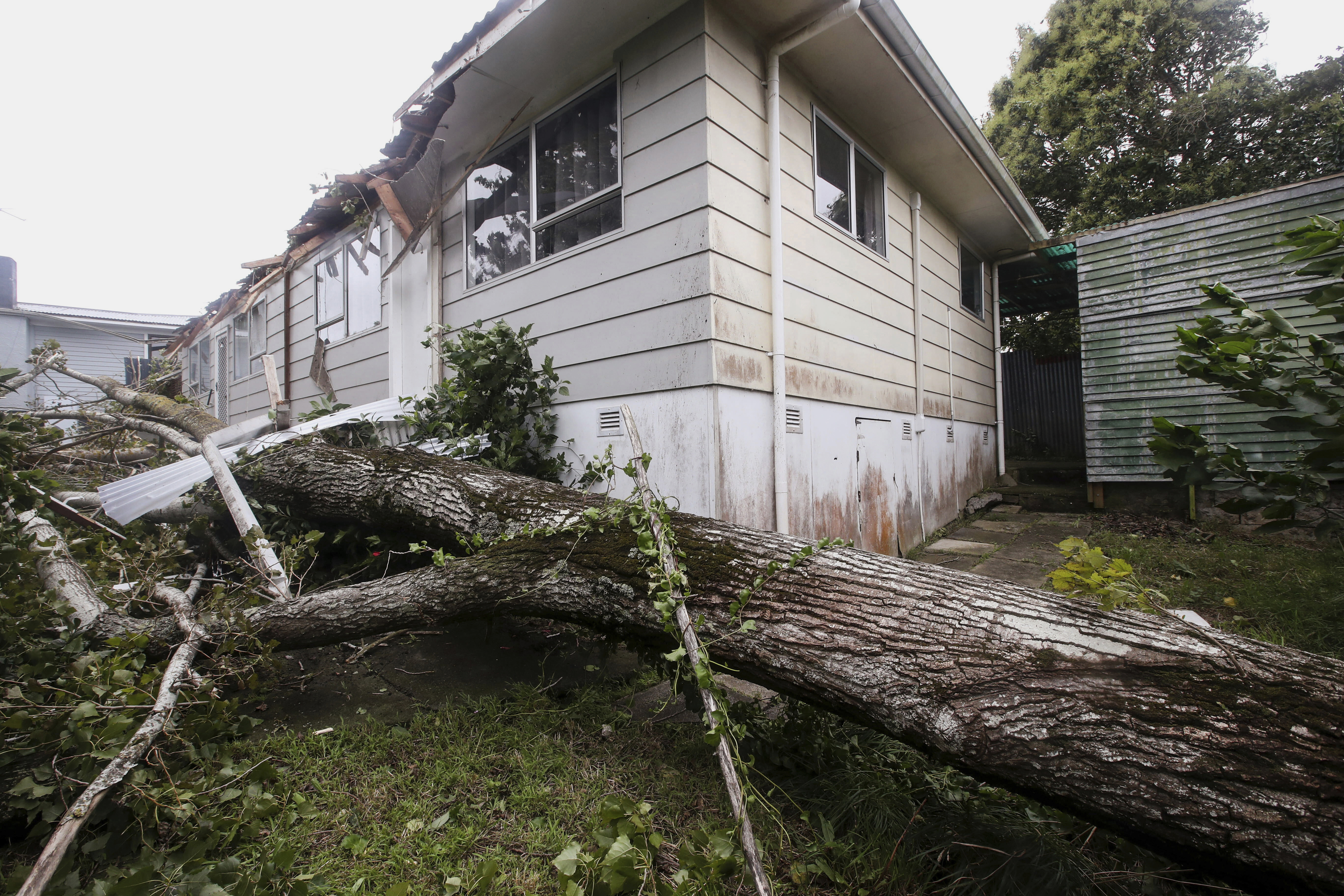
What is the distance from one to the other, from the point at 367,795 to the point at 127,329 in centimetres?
2081

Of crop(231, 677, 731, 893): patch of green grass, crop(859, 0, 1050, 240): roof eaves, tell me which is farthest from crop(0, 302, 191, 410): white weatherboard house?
crop(859, 0, 1050, 240): roof eaves

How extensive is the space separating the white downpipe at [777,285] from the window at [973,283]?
5037 mm

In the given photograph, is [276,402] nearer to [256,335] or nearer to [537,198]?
[537,198]

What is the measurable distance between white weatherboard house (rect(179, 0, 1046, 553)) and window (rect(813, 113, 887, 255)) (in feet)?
0.10

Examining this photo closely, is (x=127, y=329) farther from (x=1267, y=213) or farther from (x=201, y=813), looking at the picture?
(x=1267, y=213)

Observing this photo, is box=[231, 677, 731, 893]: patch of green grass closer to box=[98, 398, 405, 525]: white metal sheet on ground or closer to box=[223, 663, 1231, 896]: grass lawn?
box=[223, 663, 1231, 896]: grass lawn

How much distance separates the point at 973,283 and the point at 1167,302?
7.87 ft

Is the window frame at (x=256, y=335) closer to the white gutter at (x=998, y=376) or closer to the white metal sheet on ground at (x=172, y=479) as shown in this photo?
the white metal sheet on ground at (x=172, y=479)

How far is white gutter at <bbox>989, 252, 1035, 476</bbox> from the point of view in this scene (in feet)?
28.7

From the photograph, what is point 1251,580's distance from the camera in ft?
13.6

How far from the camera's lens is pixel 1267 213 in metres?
6.02

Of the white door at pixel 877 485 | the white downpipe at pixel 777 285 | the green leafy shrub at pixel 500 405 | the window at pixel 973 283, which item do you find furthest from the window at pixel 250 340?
the window at pixel 973 283

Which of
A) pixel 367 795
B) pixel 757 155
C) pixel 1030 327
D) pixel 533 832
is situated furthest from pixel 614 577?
pixel 1030 327

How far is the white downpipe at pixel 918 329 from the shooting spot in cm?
621
